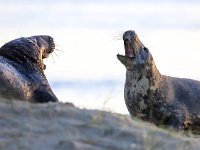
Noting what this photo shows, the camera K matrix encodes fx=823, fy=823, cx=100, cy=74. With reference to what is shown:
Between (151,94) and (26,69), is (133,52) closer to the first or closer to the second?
(151,94)

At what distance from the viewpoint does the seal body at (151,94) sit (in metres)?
13.3

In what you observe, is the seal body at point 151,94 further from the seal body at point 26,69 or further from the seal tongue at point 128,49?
the seal body at point 26,69

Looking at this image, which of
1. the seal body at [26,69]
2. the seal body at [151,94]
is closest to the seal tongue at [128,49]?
the seal body at [151,94]

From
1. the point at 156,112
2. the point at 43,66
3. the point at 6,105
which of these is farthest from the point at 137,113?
the point at 6,105

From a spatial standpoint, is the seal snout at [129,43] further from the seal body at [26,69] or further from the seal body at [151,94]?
the seal body at [26,69]

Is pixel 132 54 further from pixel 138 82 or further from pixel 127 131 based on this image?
pixel 127 131

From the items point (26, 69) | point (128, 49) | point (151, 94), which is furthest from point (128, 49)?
point (26, 69)

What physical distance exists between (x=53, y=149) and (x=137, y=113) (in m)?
6.45

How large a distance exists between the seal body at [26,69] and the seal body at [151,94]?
1329 millimetres

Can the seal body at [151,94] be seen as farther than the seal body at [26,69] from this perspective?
Yes

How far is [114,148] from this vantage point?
6988 millimetres

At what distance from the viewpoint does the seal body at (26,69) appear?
12.1 m

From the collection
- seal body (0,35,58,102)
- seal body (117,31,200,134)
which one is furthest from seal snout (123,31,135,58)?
seal body (0,35,58,102)

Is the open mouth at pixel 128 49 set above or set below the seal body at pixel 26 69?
above
